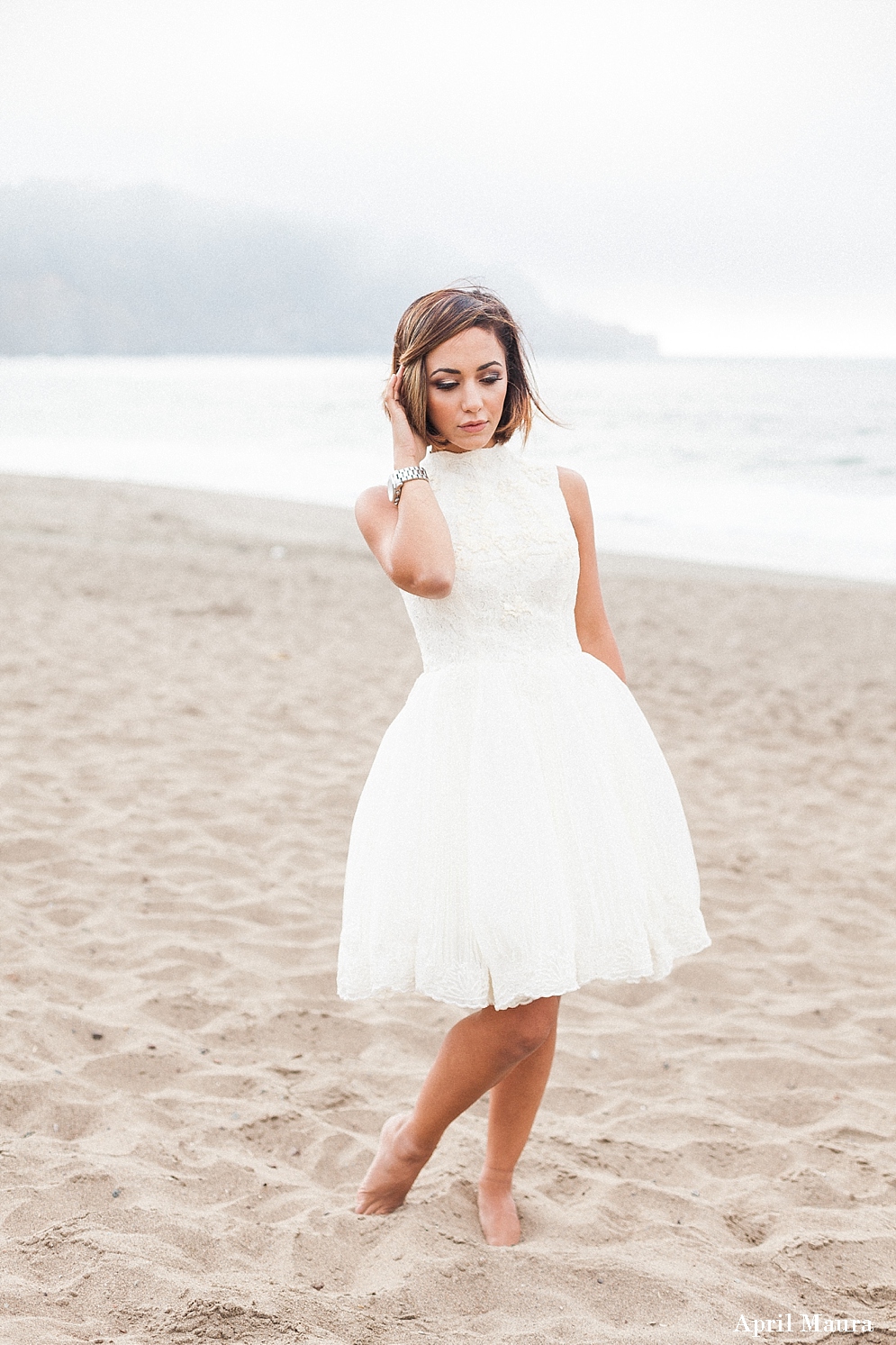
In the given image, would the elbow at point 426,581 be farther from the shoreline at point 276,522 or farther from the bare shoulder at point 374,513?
the shoreline at point 276,522

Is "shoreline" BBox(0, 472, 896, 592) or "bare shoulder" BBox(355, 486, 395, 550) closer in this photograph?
"bare shoulder" BBox(355, 486, 395, 550)

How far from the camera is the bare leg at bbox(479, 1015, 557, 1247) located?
225 centimetres

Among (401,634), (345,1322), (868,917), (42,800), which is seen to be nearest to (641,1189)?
(345,1322)

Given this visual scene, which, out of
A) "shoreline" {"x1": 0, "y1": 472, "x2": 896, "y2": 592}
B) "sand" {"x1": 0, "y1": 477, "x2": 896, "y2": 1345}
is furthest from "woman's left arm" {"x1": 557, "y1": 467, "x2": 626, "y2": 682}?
"shoreline" {"x1": 0, "y1": 472, "x2": 896, "y2": 592}

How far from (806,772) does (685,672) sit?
82.4 inches

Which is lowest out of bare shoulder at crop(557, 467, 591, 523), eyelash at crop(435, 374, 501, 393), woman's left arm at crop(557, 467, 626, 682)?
woman's left arm at crop(557, 467, 626, 682)

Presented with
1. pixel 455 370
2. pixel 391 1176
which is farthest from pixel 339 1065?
pixel 455 370

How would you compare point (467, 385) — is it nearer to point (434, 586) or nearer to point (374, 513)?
point (374, 513)

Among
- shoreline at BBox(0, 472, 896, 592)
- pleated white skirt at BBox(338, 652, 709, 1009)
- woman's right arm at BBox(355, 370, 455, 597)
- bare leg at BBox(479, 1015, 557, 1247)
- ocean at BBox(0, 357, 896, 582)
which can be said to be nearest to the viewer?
pleated white skirt at BBox(338, 652, 709, 1009)

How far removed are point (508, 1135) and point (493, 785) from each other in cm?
83

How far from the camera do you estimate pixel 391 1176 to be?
7.56ft

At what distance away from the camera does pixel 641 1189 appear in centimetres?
252

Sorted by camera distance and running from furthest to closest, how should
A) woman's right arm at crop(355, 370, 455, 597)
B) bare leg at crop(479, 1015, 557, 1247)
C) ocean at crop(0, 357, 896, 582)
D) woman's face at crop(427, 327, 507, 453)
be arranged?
1. ocean at crop(0, 357, 896, 582)
2. bare leg at crop(479, 1015, 557, 1247)
3. woman's face at crop(427, 327, 507, 453)
4. woman's right arm at crop(355, 370, 455, 597)

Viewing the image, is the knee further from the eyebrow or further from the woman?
the eyebrow
